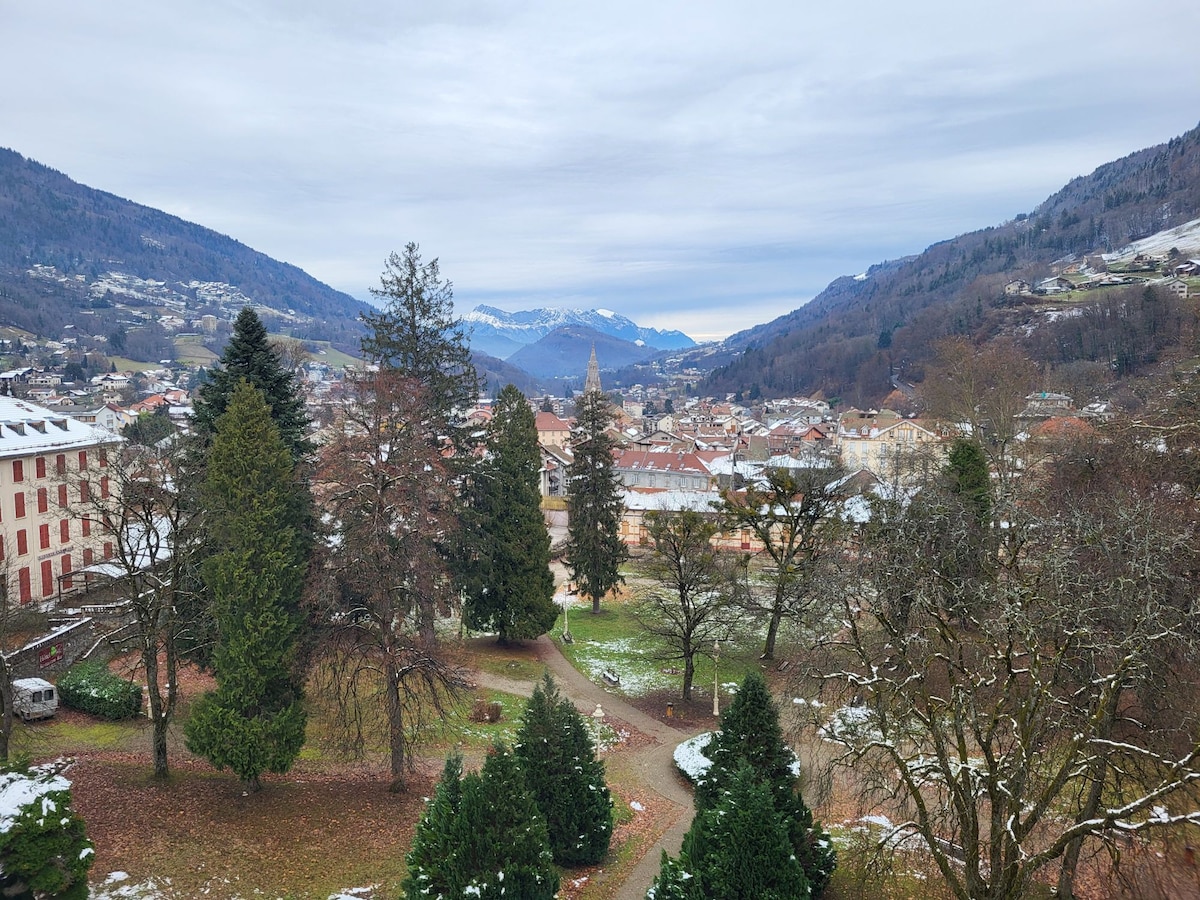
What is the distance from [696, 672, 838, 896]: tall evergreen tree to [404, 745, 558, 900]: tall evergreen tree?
327 centimetres

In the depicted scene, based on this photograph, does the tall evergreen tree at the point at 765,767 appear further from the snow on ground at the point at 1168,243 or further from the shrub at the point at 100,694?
the snow on ground at the point at 1168,243

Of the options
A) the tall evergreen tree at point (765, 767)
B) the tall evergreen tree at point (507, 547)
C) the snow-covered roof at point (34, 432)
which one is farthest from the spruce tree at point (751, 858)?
the snow-covered roof at point (34, 432)

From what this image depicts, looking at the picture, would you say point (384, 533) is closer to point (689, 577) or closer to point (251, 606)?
point (251, 606)

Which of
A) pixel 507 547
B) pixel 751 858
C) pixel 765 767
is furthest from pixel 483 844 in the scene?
pixel 507 547

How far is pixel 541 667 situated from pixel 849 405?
138m

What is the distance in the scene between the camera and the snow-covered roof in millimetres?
30225

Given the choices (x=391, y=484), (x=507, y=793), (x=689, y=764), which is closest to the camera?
(x=507, y=793)

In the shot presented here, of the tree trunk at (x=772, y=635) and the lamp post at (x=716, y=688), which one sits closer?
the lamp post at (x=716, y=688)

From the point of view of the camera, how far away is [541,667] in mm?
29250

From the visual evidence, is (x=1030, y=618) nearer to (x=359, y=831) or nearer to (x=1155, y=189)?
(x=359, y=831)

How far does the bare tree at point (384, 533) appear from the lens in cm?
1708

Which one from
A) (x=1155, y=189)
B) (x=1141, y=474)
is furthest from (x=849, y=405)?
(x=1141, y=474)

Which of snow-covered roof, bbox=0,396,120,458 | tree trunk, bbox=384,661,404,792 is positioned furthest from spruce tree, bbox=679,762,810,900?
snow-covered roof, bbox=0,396,120,458

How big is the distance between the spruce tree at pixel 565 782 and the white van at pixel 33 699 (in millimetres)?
12934
